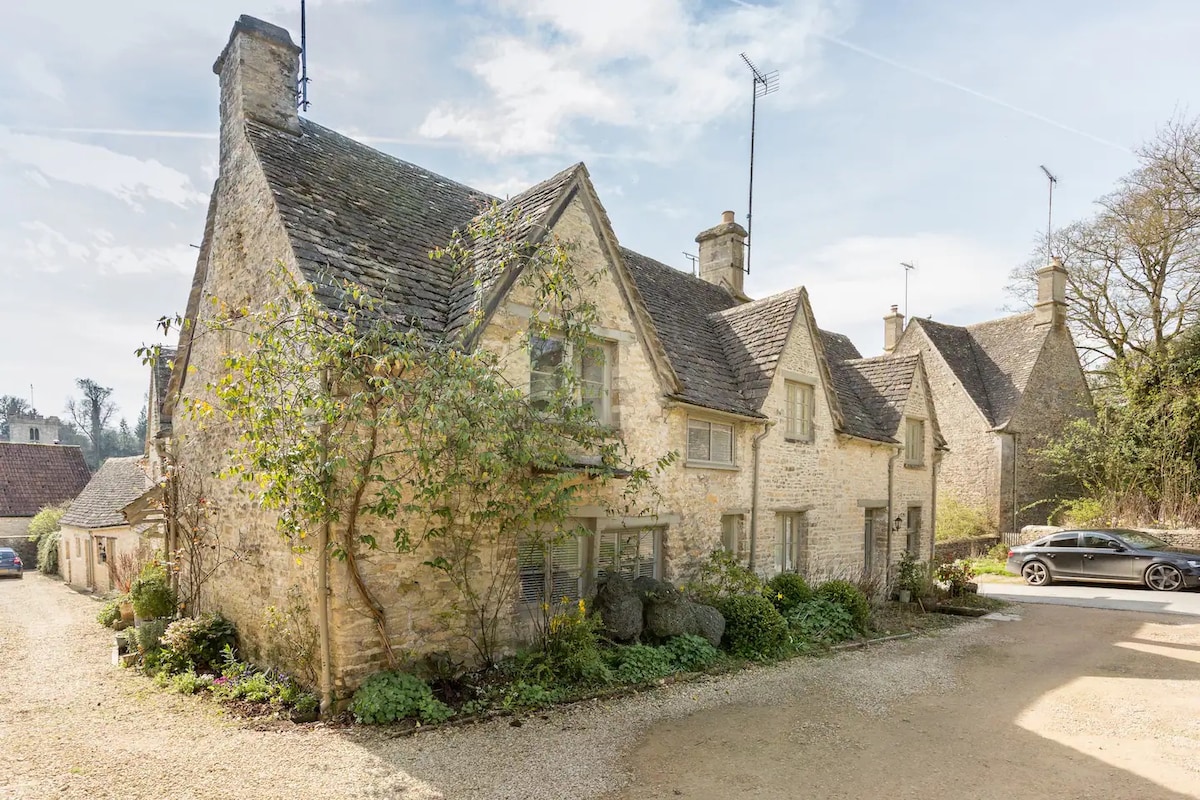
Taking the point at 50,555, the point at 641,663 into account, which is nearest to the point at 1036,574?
the point at 641,663

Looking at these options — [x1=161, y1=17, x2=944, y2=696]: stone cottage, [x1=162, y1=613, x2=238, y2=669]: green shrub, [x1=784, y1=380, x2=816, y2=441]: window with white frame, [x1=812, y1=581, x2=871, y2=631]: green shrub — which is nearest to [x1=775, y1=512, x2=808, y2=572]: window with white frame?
[x1=161, y1=17, x2=944, y2=696]: stone cottage

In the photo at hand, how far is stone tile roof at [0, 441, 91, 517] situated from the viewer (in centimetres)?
3416

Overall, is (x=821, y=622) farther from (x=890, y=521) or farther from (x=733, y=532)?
(x=890, y=521)

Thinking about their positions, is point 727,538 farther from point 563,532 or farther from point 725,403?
point 563,532

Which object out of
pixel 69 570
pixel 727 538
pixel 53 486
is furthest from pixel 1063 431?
pixel 53 486

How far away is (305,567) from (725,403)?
7.63 metres

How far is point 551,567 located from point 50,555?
3008cm

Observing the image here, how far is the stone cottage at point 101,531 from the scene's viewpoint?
20.9 meters

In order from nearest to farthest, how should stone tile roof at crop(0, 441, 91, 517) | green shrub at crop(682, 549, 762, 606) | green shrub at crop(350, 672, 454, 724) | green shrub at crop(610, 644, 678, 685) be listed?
green shrub at crop(350, 672, 454, 724), green shrub at crop(610, 644, 678, 685), green shrub at crop(682, 549, 762, 606), stone tile roof at crop(0, 441, 91, 517)

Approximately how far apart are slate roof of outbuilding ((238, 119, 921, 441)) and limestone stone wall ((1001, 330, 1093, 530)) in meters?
14.4

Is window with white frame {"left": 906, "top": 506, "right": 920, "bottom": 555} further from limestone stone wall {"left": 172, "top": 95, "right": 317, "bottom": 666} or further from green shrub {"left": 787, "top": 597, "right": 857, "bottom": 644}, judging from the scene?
limestone stone wall {"left": 172, "top": 95, "right": 317, "bottom": 666}

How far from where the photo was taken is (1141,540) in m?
18.7

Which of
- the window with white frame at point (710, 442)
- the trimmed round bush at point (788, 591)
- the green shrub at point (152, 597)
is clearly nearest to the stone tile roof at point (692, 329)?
the window with white frame at point (710, 442)

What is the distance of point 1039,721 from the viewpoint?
26.2 feet
